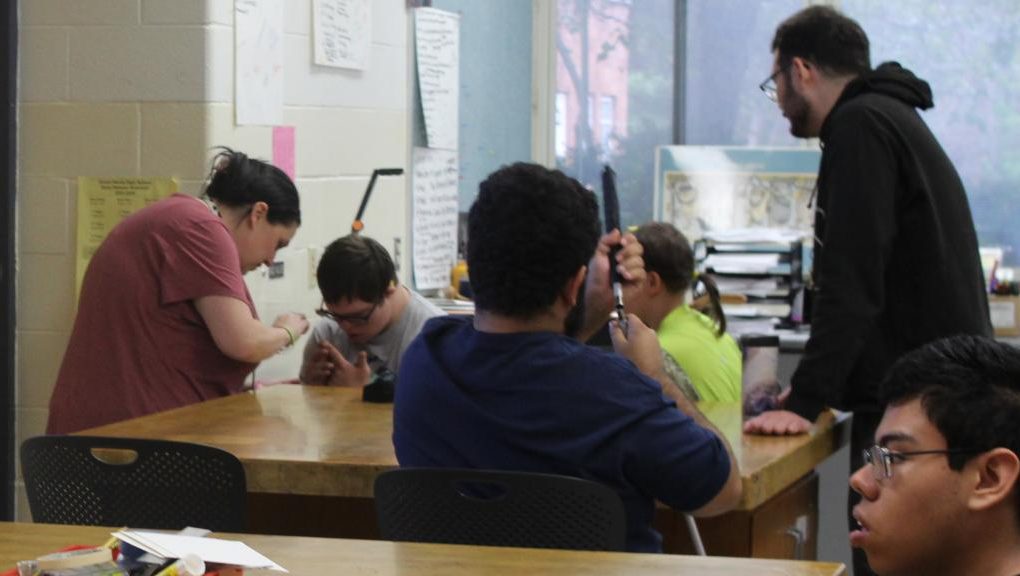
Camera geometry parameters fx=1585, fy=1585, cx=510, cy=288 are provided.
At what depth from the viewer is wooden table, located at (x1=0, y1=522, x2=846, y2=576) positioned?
186cm

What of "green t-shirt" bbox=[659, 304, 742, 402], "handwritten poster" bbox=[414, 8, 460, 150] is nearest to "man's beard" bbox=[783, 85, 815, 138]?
"green t-shirt" bbox=[659, 304, 742, 402]

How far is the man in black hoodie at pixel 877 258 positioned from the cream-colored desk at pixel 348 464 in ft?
0.30

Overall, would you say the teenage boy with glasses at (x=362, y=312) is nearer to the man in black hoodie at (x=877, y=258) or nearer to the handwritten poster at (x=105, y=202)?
the handwritten poster at (x=105, y=202)

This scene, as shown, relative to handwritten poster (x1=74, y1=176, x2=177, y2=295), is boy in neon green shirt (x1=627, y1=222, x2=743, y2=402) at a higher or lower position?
lower

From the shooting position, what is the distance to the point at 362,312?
12.5 ft

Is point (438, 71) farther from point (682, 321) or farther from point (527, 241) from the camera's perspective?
point (527, 241)

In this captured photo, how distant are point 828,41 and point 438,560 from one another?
165 cm

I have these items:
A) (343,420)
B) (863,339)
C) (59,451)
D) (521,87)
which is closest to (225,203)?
(343,420)

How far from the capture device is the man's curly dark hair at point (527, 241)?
7.35ft

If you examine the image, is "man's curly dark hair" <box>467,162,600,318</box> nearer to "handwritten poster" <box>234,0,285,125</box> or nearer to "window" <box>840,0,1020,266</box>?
"handwritten poster" <box>234,0,285,125</box>

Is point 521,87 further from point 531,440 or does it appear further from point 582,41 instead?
point 531,440

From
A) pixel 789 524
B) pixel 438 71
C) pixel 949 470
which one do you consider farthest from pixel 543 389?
pixel 438 71

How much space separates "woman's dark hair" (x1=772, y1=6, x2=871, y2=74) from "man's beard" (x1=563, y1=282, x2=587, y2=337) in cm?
92

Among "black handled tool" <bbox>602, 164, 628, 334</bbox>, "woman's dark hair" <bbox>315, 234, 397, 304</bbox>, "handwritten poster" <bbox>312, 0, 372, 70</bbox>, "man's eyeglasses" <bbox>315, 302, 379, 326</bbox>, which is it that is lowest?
"man's eyeglasses" <bbox>315, 302, 379, 326</bbox>
